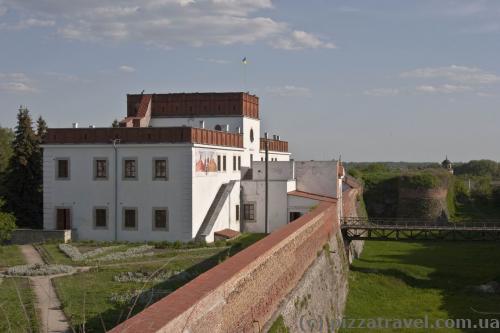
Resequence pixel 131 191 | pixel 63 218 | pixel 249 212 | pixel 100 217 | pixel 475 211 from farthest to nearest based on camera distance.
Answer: pixel 475 211, pixel 249 212, pixel 63 218, pixel 100 217, pixel 131 191

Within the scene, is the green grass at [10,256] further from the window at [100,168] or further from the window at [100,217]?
the window at [100,168]

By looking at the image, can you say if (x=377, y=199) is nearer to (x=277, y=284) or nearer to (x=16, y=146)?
(x=16, y=146)

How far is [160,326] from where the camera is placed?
7.61 metres

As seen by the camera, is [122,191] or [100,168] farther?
[100,168]

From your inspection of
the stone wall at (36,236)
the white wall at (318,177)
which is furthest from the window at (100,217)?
the white wall at (318,177)

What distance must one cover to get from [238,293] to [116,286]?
22.8 ft

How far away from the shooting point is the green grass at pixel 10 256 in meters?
21.6

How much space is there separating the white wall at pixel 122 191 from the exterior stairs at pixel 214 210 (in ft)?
2.53

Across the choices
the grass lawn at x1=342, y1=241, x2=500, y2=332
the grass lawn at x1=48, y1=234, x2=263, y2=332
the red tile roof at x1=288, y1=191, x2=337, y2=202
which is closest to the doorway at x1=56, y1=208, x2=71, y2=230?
the grass lawn at x1=48, y1=234, x2=263, y2=332

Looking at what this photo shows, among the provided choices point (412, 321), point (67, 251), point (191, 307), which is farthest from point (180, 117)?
point (191, 307)

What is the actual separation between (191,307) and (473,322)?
17.1 m

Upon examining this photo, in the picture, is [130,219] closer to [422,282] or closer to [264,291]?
[422,282]

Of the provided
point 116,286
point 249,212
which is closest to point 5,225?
point 116,286

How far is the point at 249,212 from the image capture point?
32844mm
